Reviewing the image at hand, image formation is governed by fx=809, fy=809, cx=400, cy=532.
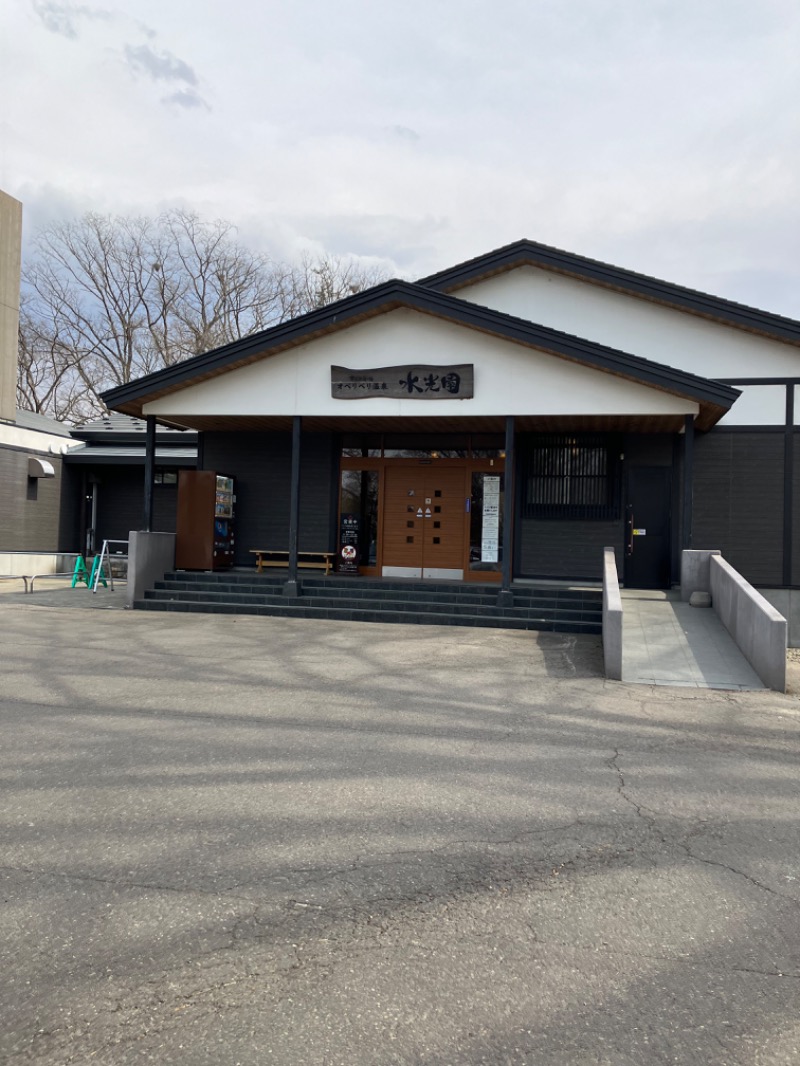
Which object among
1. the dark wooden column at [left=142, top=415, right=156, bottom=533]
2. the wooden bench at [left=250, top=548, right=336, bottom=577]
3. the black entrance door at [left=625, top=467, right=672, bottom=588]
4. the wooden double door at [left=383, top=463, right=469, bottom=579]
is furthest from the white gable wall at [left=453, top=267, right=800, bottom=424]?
the dark wooden column at [left=142, top=415, right=156, bottom=533]

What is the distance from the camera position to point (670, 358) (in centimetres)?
1409

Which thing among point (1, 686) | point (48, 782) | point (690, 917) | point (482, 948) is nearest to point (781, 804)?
point (690, 917)

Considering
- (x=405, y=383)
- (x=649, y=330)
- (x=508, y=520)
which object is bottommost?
(x=508, y=520)

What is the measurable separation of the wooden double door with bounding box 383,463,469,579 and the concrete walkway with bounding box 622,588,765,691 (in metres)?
4.10

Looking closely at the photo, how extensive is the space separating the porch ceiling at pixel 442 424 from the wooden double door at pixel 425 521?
33.9 inches

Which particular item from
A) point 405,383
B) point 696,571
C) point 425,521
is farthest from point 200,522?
point 696,571

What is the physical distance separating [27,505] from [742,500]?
15915 millimetres

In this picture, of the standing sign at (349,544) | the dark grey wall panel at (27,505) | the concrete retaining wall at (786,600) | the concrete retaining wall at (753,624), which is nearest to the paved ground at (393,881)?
the concrete retaining wall at (753,624)

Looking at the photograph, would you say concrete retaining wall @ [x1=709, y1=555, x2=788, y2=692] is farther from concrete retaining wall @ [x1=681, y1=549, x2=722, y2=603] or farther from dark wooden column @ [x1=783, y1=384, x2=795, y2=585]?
dark wooden column @ [x1=783, y1=384, x2=795, y2=585]

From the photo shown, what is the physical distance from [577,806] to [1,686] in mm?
5491

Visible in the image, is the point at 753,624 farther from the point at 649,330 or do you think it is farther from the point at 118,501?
the point at 118,501

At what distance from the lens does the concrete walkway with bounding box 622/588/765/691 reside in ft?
28.6

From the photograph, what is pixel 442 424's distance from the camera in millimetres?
14492

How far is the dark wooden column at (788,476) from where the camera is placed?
1354 centimetres
